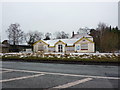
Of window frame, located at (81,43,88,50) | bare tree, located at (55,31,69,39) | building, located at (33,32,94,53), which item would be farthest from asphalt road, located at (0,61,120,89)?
bare tree, located at (55,31,69,39)

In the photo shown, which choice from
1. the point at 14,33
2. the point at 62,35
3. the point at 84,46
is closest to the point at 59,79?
the point at 84,46

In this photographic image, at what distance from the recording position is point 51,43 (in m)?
44.9

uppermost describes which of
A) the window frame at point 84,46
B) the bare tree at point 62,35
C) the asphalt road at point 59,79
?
the bare tree at point 62,35

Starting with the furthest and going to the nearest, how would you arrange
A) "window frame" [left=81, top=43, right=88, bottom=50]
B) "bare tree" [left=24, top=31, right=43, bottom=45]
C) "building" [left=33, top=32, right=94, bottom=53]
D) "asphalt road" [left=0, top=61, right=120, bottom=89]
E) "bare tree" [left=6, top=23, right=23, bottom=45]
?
"bare tree" [left=24, top=31, right=43, bottom=45] → "bare tree" [left=6, top=23, right=23, bottom=45] → "window frame" [left=81, top=43, right=88, bottom=50] → "building" [left=33, top=32, right=94, bottom=53] → "asphalt road" [left=0, top=61, right=120, bottom=89]

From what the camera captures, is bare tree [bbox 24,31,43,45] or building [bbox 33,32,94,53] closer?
building [bbox 33,32,94,53]

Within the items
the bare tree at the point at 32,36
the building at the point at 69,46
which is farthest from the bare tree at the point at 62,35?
the building at the point at 69,46

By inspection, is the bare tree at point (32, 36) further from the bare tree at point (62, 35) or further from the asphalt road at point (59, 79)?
the asphalt road at point (59, 79)

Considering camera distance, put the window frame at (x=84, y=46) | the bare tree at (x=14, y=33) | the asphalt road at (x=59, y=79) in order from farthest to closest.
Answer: the bare tree at (x=14, y=33) < the window frame at (x=84, y=46) < the asphalt road at (x=59, y=79)

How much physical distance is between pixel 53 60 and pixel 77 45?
2368 cm

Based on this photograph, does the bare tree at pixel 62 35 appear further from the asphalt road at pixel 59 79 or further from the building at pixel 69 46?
the asphalt road at pixel 59 79

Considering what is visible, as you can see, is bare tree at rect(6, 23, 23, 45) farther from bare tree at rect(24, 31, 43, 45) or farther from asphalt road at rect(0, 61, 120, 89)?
asphalt road at rect(0, 61, 120, 89)

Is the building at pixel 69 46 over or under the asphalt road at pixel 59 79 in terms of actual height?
over

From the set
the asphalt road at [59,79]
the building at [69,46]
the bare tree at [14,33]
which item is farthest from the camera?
the bare tree at [14,33]

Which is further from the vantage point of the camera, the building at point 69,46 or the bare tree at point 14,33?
the bare tree at point 14,33
